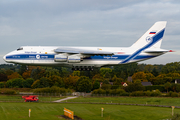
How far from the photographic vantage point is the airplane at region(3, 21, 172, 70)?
45406mm

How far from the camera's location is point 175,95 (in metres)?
86.8

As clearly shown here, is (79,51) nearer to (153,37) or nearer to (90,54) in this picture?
(90,54)

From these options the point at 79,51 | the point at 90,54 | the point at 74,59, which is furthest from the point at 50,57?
the point at 90,54

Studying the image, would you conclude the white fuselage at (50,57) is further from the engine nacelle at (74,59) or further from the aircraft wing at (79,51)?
the aircraft wing at (79,51)

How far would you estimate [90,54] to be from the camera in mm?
45594

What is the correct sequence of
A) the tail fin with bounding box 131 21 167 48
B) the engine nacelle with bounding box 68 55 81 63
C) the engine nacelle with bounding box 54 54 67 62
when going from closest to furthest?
the engine nacelle with bounding box 54 54 67 62 → the engine nacelle with bounding box 68 55 81 63 → the tail fin with bounding box 131 21 167 48

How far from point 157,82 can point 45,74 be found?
55.5m

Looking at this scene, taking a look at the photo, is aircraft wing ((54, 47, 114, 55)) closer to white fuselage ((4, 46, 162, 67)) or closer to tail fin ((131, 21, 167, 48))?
white fuselage ((4, 46, 162, 67))

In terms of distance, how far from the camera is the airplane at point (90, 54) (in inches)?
1788

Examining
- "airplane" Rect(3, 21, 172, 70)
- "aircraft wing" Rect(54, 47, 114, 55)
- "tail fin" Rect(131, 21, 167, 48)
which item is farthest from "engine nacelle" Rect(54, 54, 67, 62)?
"tail fin" Rect(131, 21, 167, 48)

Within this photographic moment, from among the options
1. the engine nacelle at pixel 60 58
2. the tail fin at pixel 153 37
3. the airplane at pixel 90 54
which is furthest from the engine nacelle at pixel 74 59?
the tail fin at pixel 153 37

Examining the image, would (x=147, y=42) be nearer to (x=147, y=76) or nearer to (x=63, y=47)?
(x=63, y=47)

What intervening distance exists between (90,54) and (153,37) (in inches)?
529

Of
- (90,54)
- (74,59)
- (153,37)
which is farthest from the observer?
(153,37)
